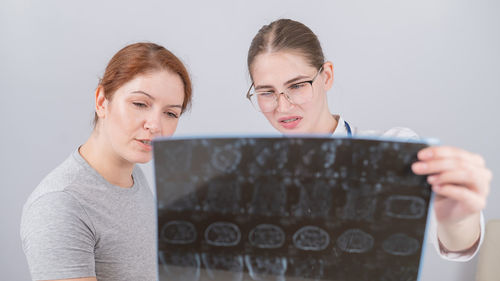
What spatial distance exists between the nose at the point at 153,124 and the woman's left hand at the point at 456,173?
22.1 inches

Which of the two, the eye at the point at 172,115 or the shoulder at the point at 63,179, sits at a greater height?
the eye at the point at 172,115

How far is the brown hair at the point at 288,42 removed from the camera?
1255 millimetres

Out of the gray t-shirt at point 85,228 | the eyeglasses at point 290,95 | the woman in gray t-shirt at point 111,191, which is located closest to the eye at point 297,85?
the eyeglasses at point 290,95

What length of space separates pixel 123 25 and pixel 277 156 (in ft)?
5.49

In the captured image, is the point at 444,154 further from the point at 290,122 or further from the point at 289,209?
the point at 290,122

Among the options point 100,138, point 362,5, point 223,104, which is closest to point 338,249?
point 100,138

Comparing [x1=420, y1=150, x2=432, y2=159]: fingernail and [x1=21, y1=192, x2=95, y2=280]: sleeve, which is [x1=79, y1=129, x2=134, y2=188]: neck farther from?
[x1=420, y1=150, x2=432, y2=159]: fingernail

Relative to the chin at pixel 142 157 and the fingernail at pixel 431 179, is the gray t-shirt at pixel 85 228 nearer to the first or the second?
the chin at pixel 142 157

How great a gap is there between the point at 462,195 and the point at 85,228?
0.75 meters

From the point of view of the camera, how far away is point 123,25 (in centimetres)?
207

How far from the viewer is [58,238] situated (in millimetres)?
885

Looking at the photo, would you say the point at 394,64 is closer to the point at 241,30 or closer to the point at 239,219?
the point at 241,30

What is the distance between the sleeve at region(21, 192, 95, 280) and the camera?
88 centimetres

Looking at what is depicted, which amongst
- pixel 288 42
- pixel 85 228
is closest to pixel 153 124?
pixel 85 228
